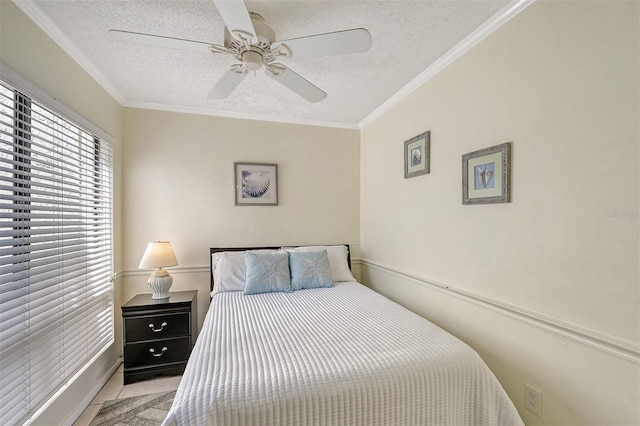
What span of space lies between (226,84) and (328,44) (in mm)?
810

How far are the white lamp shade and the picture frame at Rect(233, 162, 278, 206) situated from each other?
2.79ft

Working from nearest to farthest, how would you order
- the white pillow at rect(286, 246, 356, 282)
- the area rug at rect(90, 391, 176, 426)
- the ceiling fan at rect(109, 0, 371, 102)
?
the ceiling fan at rect(109, 0, 371, 102) → the area rug at rect(90, 391, 176, 426) → the white pillow at rect(286, 246, 356, 282)

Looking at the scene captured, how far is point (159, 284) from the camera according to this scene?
2.55 metres

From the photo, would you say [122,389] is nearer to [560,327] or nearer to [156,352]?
[156,352]

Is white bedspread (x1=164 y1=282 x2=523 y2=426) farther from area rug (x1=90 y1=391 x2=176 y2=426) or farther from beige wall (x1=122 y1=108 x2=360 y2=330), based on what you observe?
beige wall (x1=122 y1=108 x2=360 y2=330)

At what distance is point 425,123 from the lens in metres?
2.32

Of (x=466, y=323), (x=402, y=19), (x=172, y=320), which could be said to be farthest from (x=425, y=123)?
(x=172, y=320)

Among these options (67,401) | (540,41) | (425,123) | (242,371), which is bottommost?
(67,401)

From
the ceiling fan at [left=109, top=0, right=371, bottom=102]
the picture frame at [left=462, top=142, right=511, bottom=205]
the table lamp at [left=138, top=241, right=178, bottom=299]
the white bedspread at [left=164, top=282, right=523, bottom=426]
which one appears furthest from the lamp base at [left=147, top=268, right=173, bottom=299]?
the picture frame at [left=462, top=142, right=511, bottom=205]

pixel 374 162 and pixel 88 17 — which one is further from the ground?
pixel 88 17

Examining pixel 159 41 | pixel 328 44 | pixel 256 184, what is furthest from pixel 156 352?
pixel 328 44

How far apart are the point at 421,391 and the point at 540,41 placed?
186 cm

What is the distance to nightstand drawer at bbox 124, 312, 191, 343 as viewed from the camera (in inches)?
93.0

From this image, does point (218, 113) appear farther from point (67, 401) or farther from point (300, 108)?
point (67, 401)
